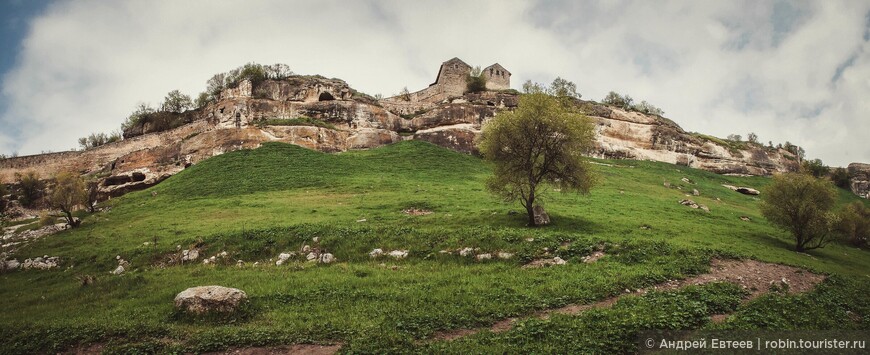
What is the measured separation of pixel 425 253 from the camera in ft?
58.5

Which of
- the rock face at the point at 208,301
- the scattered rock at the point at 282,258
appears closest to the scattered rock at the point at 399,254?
the scattered rock at the point at 282,258

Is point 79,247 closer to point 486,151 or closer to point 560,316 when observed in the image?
point 486,151

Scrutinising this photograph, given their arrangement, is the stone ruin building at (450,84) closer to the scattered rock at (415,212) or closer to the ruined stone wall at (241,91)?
the ruined stone wall at (241,91)

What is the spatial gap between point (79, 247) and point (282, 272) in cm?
1438

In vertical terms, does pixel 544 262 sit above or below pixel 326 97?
below

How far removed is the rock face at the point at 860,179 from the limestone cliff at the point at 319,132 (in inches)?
428

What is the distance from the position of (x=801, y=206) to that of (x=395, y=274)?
80.2ft

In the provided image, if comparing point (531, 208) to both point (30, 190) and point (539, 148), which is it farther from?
point (30, 190)

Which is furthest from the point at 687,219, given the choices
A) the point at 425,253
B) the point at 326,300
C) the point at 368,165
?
the point at 368,165

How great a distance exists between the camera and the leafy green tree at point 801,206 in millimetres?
23406

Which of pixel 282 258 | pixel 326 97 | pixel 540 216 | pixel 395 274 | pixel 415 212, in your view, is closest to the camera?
pixel 395 274

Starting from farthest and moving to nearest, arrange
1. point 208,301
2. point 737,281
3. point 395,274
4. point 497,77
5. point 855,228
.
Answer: point 497,77, point 855,228, point 395,274, point 737,281, point 208,301

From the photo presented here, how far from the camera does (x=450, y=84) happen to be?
7469 centimetres

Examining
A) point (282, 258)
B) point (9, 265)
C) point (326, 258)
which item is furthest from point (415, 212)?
point (9, 265)
